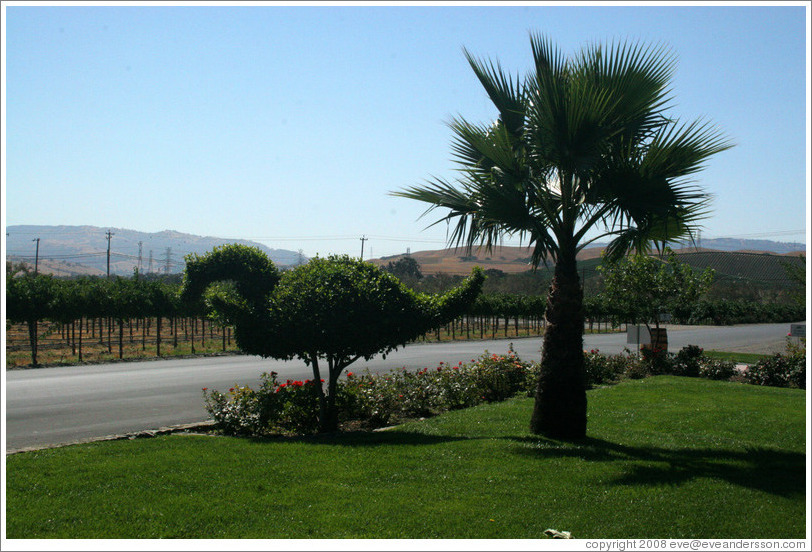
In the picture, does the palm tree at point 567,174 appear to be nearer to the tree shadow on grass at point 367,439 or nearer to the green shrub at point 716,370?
the tree shadow on grass at point 367,439

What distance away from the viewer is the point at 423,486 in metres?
6.12

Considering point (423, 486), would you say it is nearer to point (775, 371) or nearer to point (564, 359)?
point (564, 359)

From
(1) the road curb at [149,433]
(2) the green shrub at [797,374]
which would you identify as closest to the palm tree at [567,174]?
(1) the road curb at [149,433]

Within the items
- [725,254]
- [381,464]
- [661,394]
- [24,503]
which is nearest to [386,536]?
[381,464]

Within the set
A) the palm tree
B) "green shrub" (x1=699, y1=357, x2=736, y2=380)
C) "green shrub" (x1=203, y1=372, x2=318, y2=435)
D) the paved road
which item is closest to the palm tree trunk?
A: the palm tree

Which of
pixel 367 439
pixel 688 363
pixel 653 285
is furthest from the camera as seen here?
pixel 653 285

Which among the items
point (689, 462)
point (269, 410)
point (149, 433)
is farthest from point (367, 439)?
point (689, 462)

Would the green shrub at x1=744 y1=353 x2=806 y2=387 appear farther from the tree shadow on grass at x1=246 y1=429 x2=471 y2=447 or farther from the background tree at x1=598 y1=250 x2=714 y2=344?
the tree shadow on grass at x1=246 y1=429 x2=471 y2=447

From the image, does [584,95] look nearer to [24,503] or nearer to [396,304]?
[396,304]

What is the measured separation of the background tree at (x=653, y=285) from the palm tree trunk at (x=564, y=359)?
1257 centimetres

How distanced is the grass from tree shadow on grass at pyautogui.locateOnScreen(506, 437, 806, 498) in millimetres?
23

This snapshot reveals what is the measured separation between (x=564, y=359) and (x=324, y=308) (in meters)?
3.45

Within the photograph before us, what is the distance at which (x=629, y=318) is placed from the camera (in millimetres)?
24797

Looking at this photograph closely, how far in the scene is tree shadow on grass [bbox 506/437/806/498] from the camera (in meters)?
6.29
